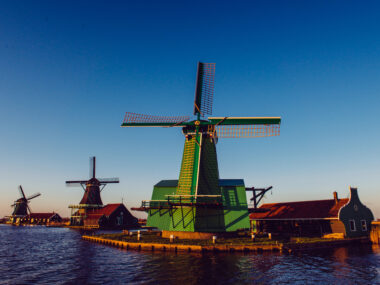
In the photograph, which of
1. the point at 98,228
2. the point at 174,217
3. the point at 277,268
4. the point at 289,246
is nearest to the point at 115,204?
the point at 98,228

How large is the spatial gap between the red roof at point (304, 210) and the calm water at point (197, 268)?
21.8ft

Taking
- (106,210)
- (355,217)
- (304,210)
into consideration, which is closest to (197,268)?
(304,210)

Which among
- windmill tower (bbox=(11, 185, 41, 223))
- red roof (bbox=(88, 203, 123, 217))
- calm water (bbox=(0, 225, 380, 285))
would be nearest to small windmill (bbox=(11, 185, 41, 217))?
windmill tower (bbox=(11, 185, 41, 223))

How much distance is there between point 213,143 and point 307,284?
18793 millimetres

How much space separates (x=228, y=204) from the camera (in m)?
31.4

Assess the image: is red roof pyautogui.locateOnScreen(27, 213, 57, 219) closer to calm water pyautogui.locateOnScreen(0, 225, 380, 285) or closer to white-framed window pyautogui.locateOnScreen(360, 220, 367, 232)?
calm water pyautogui.locateOnScreen(0, 225, 380, 285)

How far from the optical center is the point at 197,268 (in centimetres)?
1936

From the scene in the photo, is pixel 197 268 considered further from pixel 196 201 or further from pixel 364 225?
pixel 364 225

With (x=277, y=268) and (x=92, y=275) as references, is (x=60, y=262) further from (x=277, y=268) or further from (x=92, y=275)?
(x=277, y=268)

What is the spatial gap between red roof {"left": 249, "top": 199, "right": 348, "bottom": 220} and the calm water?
6634mm

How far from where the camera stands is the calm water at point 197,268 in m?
16.9

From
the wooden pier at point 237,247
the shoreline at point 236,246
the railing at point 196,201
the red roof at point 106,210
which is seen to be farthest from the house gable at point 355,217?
the red roof at point 106,210

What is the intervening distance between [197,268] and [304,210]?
21.5m

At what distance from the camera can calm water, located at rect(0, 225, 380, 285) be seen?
16.9 meters
